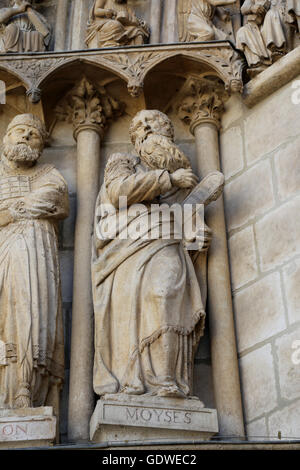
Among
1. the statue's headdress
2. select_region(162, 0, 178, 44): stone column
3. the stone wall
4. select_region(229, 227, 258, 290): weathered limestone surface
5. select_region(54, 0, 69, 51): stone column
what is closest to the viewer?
the stone wall

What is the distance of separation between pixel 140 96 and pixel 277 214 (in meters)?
1.45

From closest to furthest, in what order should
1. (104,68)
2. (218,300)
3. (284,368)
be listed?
(284,368), (218,300), (104,68)

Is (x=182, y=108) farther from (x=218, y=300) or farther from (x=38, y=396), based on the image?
(x=38, y=396)

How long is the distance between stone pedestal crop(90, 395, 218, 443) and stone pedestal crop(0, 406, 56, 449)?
0.25 meters

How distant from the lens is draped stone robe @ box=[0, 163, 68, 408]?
6020 mm

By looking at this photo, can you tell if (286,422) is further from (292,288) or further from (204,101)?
(204,101)

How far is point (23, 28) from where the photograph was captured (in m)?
7.70

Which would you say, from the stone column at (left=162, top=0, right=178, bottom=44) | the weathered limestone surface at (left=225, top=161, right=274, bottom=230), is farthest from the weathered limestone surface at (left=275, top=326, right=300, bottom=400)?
the stone column at (left=162, top=0, right=178, bottom=44)

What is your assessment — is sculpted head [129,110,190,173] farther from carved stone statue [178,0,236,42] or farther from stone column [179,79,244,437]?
carved stone statue [178,0,236,42]

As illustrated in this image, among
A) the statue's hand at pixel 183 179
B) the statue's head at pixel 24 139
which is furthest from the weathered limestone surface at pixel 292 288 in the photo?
the statue's head at pixel 24 139

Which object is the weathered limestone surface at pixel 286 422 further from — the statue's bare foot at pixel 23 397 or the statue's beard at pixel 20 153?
the statue's beard at pixel 20 153

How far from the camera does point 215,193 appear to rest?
6.58m

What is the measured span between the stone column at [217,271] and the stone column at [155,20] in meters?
0.51
